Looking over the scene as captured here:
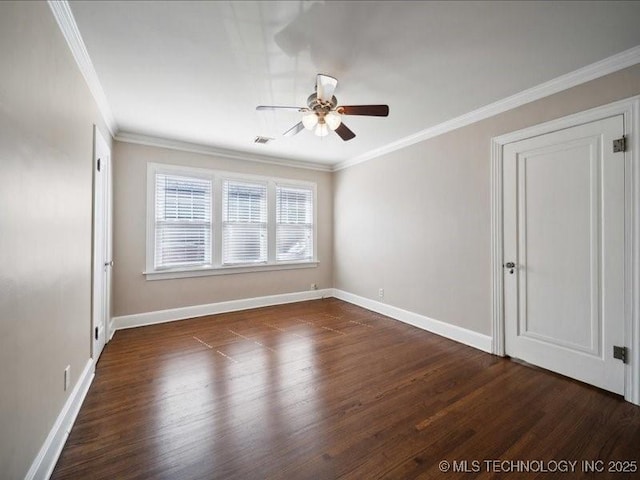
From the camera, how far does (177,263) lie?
4.27 meters

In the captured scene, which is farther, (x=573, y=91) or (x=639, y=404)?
(x=573, y=91)

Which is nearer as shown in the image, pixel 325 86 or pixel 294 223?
pixel 325 86

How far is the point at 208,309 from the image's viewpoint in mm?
4477

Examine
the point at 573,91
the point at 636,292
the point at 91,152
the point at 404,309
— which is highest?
the point at 573,91

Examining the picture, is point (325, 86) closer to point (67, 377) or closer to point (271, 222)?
point (67, 377)

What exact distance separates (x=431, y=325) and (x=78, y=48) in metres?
4.43

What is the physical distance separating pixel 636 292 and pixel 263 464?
290 cm

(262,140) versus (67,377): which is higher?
(262,140)

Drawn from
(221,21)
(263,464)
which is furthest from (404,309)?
(221,21)

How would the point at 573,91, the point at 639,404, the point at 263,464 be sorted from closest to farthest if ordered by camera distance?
1. the point at 263,464
2. the point at 639,404
3. the point at 573,91

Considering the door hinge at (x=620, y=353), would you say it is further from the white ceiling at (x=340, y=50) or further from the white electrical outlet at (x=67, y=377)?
the white electrical outlet at (x=67, y=377)

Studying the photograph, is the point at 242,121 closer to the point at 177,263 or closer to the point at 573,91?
the point at 177,263

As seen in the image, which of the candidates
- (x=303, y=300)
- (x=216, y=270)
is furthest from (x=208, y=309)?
(x=303, y=300)

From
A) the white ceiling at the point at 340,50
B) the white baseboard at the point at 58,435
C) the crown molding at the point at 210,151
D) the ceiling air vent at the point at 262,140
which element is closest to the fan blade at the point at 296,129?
the white ceiling at the point at 340,50
